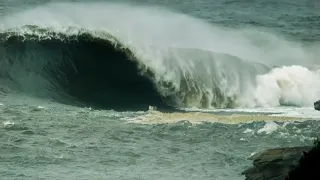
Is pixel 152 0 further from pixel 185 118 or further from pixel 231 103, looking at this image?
pixel 185 118

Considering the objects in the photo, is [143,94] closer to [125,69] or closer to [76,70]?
[125,69]

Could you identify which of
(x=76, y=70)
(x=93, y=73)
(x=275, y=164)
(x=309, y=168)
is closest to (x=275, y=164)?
(x=275, y=164)

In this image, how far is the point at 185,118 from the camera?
740 inches

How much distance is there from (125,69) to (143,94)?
1.82 m

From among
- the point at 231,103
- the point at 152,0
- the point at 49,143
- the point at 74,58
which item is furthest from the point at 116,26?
the point at 152,0

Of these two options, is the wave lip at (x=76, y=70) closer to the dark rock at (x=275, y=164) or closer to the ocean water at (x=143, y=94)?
the ocean water at (x=143, y=94)

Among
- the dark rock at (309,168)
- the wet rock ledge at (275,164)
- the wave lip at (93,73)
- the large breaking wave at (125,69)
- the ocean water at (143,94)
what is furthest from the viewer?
the large breaking wave at (125,69)

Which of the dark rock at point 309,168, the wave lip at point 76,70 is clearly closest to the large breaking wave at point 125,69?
the wave lip at point 76,70

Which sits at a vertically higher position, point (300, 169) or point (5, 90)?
point (5, 90)

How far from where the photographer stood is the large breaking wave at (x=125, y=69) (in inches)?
917

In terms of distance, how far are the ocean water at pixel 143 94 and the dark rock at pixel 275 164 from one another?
98 cm

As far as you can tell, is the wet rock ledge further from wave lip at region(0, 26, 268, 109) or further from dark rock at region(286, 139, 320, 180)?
wave lip at region(0, 26, 268, 109)

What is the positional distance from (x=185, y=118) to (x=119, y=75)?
6.33m

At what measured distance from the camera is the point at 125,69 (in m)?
25.0
